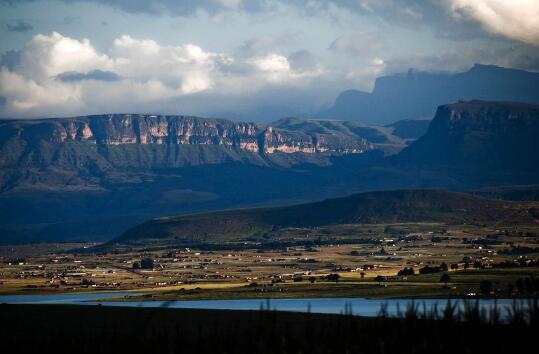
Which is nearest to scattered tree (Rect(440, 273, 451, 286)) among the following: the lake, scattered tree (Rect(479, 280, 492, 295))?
the lake

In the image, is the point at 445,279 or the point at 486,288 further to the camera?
the point at 445,279

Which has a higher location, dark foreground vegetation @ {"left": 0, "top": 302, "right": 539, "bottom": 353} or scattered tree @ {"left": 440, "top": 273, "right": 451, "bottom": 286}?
dark foreground vegetation @ {"left": 0, "top": 302, "right": 539, "bottom": 353}

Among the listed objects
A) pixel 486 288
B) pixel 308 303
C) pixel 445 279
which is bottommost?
pixel 445 279

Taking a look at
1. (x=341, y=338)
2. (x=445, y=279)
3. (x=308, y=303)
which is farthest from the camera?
(x=445, y=279)

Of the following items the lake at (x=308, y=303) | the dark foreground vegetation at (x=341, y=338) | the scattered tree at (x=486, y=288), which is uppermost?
the dark foreground vegetation at (x=341, y=338)

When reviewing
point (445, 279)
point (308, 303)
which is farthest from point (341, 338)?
point (445, 279)

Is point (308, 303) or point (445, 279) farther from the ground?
point (308, 303)

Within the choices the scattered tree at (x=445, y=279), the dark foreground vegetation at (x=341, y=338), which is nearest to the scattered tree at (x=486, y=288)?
the scattered tree at (x=445, y=279)

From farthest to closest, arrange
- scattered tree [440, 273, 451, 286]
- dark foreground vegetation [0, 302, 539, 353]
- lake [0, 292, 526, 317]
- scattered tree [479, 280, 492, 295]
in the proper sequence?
scattered tree [440, 273, 451, 286], scattered tree [479, 280, 492, 295], lake [0, 292, 526, 317], dark foreground vegetation [0, 302, 539, 353]

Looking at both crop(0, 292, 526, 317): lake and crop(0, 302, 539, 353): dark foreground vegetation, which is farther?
crop(0, 292, 526, 317): lake

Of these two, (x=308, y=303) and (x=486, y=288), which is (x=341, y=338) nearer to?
(x=308, y=303)

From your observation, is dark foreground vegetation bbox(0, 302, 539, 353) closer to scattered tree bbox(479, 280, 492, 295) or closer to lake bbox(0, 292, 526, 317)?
lake bbox(0, 292, 526, 317)

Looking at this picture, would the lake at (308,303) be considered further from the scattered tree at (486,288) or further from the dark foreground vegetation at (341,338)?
the dark foreground vegetation at (341,338)
